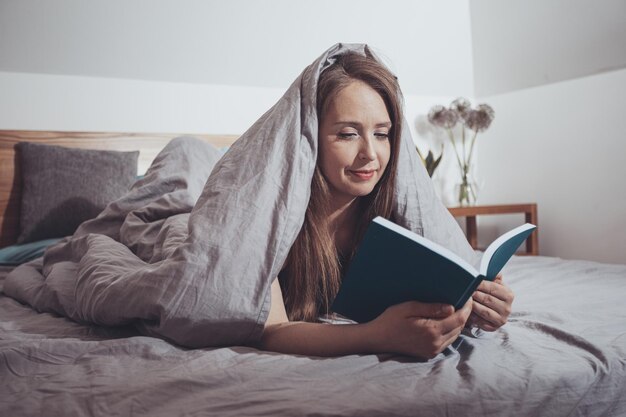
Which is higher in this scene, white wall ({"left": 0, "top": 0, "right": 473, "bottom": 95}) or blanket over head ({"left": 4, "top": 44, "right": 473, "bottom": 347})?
white wall ({"left": 0, "top": 0, "right": 473, "bottom": 95})

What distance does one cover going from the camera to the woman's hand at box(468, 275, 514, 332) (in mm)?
1024

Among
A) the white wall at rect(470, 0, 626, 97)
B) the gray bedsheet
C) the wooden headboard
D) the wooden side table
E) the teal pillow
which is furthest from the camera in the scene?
the wooden side table

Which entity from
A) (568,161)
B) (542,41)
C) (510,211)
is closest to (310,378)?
(510,211)

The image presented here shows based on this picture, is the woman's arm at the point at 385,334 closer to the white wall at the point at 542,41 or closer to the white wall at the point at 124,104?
the white wall at the point at 124,104

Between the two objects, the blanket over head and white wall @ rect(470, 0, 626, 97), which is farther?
white wall @ rect(470, 0, 626, 97)

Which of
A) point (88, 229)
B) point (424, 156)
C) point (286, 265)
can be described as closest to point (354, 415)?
point (286, 265)

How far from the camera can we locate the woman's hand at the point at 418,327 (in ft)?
2.79

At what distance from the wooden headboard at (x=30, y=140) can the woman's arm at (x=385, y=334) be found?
1829 millimetres

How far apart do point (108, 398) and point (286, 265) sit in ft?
1.49

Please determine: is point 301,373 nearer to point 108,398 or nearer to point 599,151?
point 108,398

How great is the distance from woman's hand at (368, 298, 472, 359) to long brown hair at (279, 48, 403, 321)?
256 mm

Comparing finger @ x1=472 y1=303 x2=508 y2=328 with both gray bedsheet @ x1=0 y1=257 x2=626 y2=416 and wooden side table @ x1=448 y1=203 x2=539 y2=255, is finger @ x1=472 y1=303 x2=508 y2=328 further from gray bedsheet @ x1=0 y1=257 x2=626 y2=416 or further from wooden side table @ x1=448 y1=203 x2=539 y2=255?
wooden side table @ x1=448 y1=203 x2=539 y2=255

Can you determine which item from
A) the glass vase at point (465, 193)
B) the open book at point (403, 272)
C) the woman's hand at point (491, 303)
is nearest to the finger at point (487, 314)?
the woman's hand at point (491, 303)

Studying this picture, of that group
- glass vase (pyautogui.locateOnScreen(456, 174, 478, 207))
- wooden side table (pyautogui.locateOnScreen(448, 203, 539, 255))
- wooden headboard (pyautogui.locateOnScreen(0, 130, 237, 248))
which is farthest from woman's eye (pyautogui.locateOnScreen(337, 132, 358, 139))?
glass vase (pyautogui.locateOnScreen(456, 174, 478, 207))
